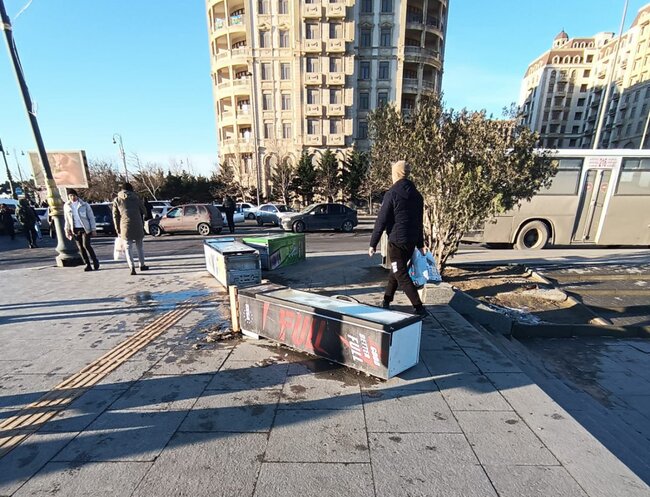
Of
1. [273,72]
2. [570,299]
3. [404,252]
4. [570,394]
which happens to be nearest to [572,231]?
[570,299]

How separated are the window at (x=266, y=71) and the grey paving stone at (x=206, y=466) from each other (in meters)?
37.8

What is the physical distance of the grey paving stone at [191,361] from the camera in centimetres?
293

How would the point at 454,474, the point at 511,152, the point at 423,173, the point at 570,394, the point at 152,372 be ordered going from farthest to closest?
the point at 423,173 < the point at 511,152 < the point at 570,394 < the point at 152,372 < the point at 454,474

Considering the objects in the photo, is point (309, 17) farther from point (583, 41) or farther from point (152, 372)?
point (583, 41)

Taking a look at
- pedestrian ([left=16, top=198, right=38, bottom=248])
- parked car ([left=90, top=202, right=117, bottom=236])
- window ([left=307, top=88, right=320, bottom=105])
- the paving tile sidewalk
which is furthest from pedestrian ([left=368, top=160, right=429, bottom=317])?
window ([left=307, top=88, right=320, bottom=105])

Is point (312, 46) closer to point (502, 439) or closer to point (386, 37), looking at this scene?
point (386, 37)

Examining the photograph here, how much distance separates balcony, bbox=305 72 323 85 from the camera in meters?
32.2

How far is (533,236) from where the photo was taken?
10.3 m

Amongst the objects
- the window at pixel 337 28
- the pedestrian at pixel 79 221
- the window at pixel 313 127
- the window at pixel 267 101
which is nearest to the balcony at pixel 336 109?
the window at pixel 313 127

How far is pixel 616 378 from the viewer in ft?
12.4

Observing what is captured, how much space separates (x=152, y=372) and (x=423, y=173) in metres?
5.58

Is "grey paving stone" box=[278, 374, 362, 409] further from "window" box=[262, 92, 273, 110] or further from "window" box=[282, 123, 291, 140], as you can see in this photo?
"window" box=[262, 92, 273, 110]

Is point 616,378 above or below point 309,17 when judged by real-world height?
below

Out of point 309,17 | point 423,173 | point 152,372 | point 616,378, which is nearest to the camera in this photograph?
point 152,372
